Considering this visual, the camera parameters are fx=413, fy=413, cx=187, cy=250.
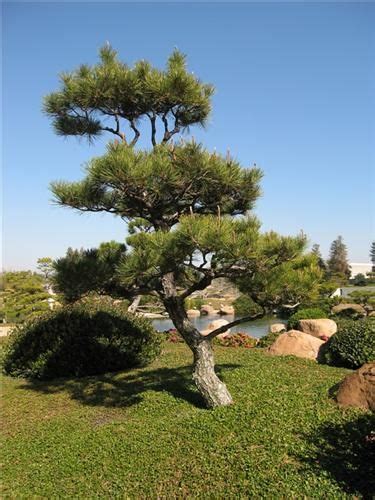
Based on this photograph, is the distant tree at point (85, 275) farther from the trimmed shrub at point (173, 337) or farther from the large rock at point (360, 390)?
the trimmed shrub at point (173, 337)

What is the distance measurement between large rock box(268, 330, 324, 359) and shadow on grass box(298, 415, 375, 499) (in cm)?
439

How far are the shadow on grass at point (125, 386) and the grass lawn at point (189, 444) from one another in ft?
0.14

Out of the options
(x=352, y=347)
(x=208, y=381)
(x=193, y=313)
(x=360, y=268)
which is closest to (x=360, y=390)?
(x=208, y=381)

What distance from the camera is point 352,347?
7836mm

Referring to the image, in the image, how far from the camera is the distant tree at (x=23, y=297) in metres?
16.7

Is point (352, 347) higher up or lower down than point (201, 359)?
lower down

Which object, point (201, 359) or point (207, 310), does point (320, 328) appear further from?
point (207, 310)

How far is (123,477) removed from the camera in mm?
3822

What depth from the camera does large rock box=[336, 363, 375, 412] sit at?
4887 millimetres

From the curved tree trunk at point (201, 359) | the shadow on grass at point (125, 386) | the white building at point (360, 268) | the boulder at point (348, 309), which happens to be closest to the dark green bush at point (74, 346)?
the shadow on grass at point (125, 386)

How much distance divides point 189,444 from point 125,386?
9.46 feet

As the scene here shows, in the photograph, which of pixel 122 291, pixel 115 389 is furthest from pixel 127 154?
pixel 115 389

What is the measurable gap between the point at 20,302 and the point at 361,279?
1441 inches

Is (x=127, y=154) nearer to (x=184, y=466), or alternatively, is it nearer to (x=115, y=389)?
(x=184, y=466)
